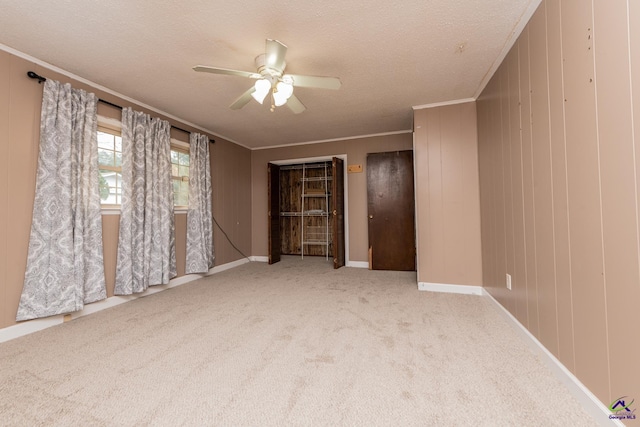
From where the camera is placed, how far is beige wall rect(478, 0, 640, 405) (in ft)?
3.51

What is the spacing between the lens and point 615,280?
1135mm


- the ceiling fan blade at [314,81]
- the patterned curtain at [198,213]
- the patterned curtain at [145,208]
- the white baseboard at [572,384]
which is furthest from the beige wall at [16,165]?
the white baseboard at [572,384]

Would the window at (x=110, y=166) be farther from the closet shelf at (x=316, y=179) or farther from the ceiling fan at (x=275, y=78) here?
the closet shelf at (x=316, y=179)

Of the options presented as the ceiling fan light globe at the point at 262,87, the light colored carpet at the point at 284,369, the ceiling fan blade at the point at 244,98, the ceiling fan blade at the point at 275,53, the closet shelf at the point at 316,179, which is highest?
the ceiling fan blade at the point at 275,53

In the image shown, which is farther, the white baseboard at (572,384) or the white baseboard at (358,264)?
the white baseboard at (358,264)

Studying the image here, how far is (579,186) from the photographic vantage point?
4.47 ft

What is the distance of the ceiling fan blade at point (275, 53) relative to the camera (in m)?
1.86

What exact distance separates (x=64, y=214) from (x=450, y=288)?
4.27 m

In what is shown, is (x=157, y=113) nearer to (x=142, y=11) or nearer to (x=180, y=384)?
(x=142, y=11)

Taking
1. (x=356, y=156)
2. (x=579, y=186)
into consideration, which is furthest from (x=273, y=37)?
(x=356, y=156)

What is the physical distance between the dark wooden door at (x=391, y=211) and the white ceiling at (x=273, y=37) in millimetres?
1387

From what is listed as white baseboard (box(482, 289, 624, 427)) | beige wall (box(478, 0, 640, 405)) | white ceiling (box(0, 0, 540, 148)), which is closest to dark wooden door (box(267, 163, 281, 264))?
white ceiling (box(0, 0, 540, 148))

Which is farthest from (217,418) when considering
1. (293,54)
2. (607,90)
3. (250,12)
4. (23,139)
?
(23,139)

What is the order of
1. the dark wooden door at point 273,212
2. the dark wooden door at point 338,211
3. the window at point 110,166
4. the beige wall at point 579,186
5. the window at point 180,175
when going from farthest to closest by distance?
the dark wooden door at point 273,212
the dark wooden door at point 338,211
the window at point 180,175
the window at point 110,166
the beige wall at point 579,186
